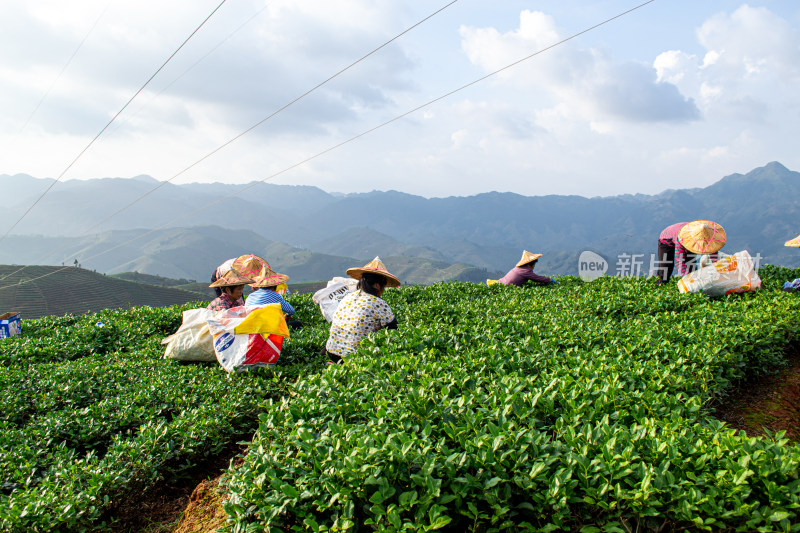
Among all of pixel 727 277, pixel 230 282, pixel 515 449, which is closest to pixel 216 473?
pixel 515 449

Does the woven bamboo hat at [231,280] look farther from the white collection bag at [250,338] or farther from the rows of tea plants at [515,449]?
the rows of tea plants at [515,449]

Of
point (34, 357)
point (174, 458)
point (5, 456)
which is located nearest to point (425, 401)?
point (174, 458)

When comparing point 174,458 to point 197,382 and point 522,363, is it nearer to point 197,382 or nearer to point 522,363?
point 197,382

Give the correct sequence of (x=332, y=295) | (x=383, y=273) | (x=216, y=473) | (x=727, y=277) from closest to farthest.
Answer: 1. (x=216, y=473)
2. (x=383, y=273)
3. (x=727, y=277)
4. (x=332, y=295)

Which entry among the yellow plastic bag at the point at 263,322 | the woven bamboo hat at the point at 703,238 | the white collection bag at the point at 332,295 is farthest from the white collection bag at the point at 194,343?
the woven bamboo hat at the point at 703,238

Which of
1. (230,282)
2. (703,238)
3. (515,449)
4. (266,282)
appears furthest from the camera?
(703,238)

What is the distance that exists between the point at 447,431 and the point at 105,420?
11.1 feet

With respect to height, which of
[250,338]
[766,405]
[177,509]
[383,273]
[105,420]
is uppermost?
[383,273]

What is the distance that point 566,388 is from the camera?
10.9 ft

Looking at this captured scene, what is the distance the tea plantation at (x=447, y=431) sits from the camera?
218 centimetres

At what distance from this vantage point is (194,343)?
566 cm

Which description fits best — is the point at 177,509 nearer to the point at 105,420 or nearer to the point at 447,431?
the point at 105,420

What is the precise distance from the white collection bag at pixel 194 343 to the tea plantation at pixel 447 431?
0.21 meters

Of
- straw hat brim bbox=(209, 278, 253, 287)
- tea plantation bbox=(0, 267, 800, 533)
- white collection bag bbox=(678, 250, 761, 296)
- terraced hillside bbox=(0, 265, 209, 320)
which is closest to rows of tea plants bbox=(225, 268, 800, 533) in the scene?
tea plantation bbox=(0, 267, 800, 533)
